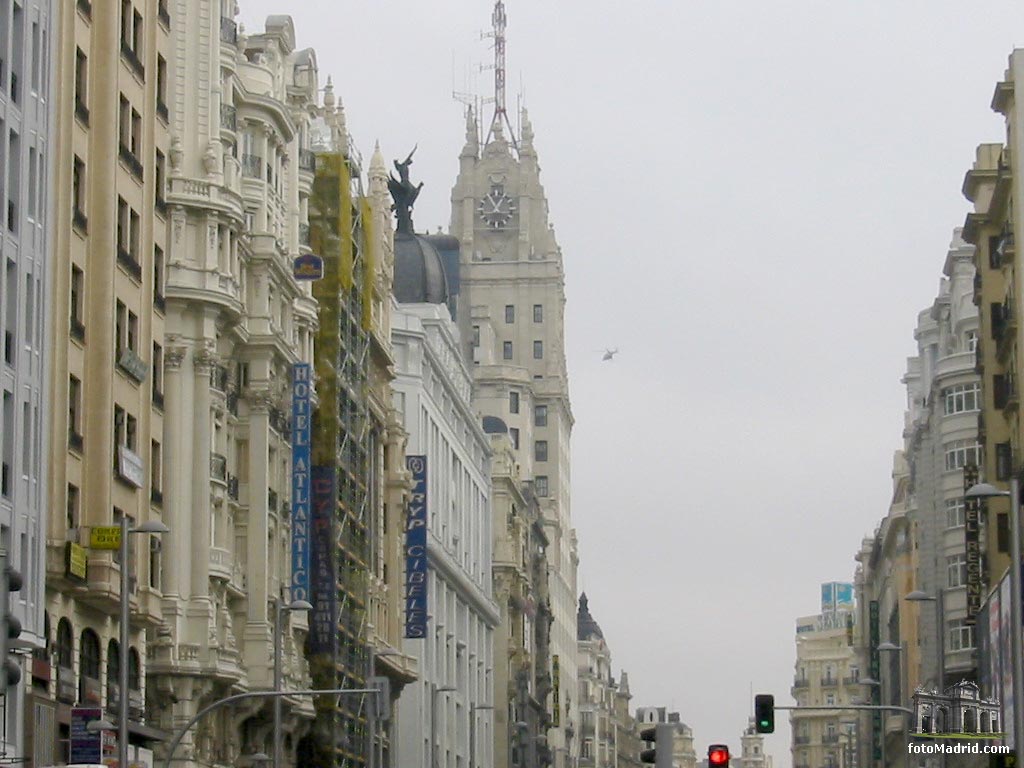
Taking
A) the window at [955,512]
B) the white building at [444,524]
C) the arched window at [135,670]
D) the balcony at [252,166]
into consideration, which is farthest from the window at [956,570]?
the arched window at [135,670]

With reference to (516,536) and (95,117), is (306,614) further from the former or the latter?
(516,536)

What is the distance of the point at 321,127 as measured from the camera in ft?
311

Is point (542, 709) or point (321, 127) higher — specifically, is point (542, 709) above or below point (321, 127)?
below

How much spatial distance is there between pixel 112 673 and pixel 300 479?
882 inches

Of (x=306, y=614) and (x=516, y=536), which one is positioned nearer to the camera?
(x=306, y=614)

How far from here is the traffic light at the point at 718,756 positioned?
40.8 metres

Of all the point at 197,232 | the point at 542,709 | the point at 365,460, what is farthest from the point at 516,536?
the point at 197,232

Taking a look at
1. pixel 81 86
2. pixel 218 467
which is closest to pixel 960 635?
Answer: pixel 218 467

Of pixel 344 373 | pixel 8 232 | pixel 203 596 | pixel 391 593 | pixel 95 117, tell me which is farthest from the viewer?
pixel 391 593

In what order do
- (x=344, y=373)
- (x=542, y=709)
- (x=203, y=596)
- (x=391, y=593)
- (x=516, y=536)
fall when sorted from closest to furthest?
1. (x=203, y=596)
2. (x=344, y=373)
3. (x=391, y=593)
4. (x=516, y=536)
5. (x=542, y=709)

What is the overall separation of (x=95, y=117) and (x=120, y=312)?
16.6 feet

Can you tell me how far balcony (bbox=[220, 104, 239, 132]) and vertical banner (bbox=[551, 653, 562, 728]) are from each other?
373ft

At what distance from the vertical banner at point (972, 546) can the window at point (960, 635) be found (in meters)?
3.75

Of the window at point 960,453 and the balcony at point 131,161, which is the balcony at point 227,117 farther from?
the window at point 960,453
